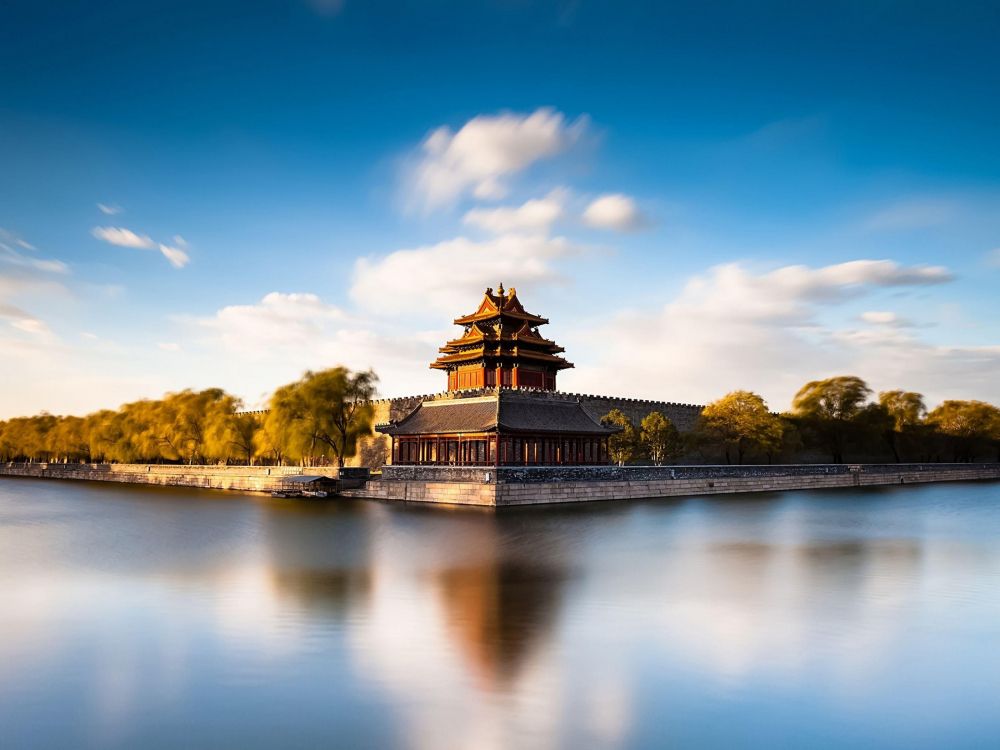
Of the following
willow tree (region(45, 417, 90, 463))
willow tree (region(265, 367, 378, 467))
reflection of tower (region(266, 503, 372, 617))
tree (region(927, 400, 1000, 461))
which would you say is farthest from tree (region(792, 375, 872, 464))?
willow tree (region(45, 417, 90, 463))

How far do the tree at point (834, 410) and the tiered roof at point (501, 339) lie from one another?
31.0 m

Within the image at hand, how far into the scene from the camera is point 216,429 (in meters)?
57.0

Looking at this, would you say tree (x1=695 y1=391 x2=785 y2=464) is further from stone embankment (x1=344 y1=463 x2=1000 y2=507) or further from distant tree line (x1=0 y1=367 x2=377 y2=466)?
distant tree line (x1=0 y1=367 x2=377 y2=466)

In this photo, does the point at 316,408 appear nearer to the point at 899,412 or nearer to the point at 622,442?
the point at 622,442

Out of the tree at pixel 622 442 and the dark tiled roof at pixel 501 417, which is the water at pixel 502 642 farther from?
the tree at pixel 622 442

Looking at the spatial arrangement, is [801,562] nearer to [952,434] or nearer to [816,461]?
[816,461]

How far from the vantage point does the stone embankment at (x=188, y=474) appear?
43500mm

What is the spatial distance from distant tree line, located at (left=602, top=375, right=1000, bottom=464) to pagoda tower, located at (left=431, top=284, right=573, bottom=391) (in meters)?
7.81

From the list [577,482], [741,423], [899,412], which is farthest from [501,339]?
[899,412]

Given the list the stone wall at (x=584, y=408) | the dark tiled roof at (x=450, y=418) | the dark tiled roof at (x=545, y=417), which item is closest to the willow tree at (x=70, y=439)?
the stone wall at (x=584, y=408)

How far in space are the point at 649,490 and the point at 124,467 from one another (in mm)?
48937

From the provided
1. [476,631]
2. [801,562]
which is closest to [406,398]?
[801,562]

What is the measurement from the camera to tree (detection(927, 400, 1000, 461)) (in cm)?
7088

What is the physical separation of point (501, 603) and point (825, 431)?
59.3 metres
